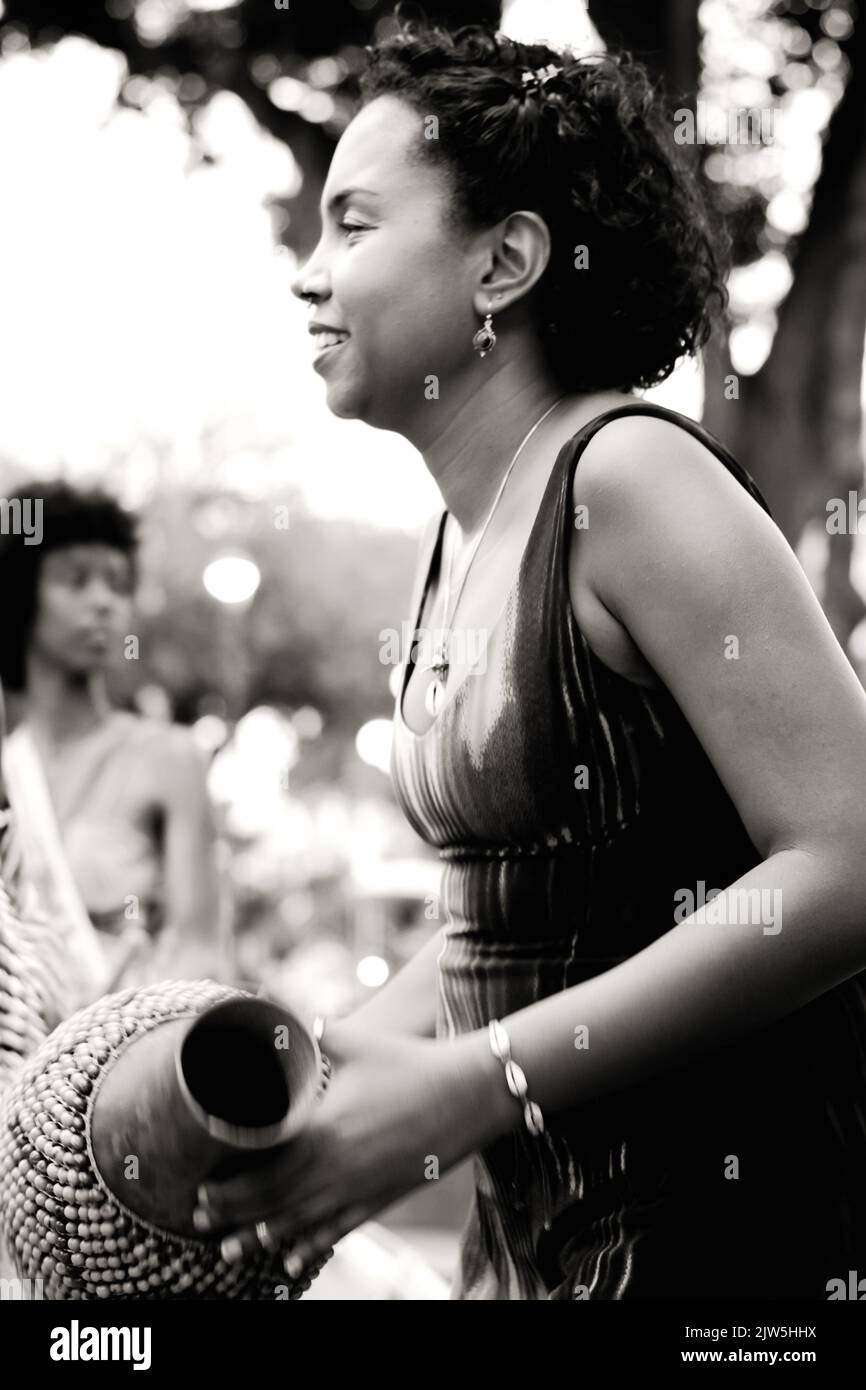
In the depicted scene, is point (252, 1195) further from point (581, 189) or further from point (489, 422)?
point (581, 189)

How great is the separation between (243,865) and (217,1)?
14.1 m

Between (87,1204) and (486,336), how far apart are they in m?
1.11

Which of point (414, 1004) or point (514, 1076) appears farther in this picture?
point (414, 1004)

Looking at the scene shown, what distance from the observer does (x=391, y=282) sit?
74.9 inches

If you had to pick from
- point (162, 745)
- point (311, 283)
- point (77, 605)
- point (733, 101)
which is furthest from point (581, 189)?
point (733, 101)

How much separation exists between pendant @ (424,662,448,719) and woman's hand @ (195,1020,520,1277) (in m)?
0.50

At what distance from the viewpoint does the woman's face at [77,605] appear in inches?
211

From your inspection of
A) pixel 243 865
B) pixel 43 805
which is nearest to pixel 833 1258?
pixel 43 805

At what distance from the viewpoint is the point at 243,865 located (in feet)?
69.1

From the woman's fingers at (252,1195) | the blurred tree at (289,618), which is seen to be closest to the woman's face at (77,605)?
the woman's fingers at (252,1195)

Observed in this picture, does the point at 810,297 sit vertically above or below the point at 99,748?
above

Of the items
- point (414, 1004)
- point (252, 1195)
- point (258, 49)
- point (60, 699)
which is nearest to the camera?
point (252, 1195)

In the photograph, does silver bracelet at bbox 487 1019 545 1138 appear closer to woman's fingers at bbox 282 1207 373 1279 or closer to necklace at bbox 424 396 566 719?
woman's fingers at bbox 282 1207 373 1279
